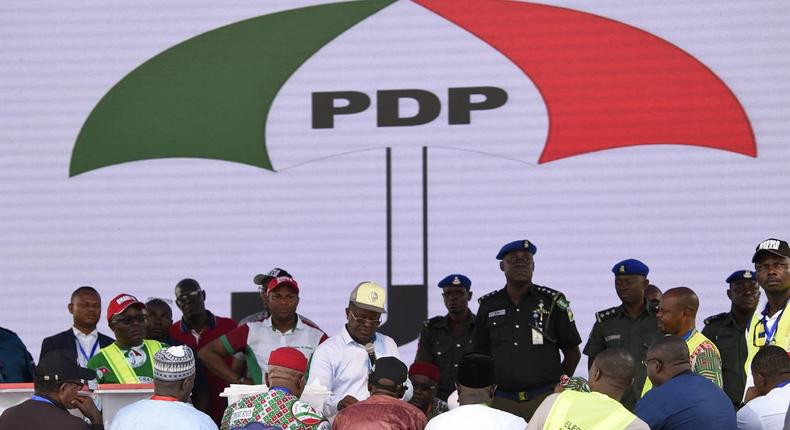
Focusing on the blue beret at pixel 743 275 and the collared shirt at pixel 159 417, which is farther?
the blue beret at pixel 743 275

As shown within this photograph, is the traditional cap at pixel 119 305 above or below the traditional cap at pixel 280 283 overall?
below

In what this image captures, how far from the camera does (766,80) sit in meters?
6.89

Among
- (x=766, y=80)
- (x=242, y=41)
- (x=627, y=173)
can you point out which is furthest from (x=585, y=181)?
(x=242, y=41)

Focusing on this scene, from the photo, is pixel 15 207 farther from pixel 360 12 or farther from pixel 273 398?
pixel 273 398

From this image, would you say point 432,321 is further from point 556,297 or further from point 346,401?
point 346,401

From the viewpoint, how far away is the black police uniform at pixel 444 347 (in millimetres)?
6188

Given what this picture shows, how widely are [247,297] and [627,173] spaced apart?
7.61 ft

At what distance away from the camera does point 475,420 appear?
3.93 meters

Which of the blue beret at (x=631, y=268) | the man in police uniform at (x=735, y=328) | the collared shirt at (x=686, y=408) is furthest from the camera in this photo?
the man in police uniform at (x=735, y=328)

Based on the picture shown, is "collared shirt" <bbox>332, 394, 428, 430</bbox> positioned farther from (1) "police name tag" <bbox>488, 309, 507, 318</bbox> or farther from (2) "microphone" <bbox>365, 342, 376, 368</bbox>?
(1) "police name tag" <bbox>488, 309, 507, 318</bbox>

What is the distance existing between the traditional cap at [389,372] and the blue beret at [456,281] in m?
2.18

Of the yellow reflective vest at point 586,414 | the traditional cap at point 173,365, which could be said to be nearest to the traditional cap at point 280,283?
the traditional cap at point 173,365

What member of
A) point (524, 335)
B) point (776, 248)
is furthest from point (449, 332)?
point (776, 248)

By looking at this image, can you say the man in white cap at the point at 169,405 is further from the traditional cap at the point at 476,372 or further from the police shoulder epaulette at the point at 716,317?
the police shoulder epaulette at the point at 716,317
